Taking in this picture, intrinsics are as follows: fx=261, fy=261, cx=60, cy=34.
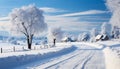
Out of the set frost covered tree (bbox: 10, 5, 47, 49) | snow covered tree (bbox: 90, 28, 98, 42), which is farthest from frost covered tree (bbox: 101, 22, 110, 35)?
frost covered tree (bbox: 10, 5, 47, 49)

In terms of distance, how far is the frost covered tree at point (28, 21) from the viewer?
6688cm

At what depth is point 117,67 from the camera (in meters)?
14.7

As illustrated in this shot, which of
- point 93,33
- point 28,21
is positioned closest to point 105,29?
point 93,33

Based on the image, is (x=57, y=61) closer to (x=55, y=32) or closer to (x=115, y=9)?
(x=115, y=9)

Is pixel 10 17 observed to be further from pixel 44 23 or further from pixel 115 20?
pixel 115 20

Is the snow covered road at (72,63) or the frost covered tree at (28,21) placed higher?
the frost covered tree at (28,21)

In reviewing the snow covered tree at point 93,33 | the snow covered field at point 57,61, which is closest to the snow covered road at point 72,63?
the snow covered field at point 57,61

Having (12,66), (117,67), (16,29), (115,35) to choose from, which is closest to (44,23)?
(16,29)

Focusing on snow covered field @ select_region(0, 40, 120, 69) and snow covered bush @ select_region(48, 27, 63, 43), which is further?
snow covered bush @ select_region(48, 27, 63, 43)

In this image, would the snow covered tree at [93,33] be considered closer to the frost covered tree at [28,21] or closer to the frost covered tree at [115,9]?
the frost covered tree at [28,21]

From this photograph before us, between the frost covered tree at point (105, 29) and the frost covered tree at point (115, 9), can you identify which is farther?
the frost covered tree at point (105, 29)

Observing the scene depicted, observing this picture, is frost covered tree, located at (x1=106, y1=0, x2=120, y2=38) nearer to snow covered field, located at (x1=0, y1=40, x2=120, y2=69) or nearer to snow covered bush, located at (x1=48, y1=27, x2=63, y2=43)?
snow covered field, located at (x1=0, y1=40, x2=120, y2=69)

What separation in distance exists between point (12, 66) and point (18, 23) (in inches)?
1939

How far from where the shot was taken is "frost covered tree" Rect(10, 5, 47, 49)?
6688cm
